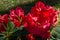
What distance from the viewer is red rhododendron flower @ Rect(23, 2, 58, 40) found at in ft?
3.82

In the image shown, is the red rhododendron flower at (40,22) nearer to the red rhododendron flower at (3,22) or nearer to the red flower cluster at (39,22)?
the red flower cluster at (39,22)

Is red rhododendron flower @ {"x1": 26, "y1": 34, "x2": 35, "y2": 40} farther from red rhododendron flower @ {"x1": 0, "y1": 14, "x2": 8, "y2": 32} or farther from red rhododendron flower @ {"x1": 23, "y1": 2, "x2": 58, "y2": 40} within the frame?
→ red rhododendron flower @ {"x1": 0, "y1": 14, "x2": 8, "y2": 32}

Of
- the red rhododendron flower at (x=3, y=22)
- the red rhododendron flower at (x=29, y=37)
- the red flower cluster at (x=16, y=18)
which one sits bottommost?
the red rhododendron flower at (x=29, y=37)

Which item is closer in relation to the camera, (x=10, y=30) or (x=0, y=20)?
(x=10, y=30)

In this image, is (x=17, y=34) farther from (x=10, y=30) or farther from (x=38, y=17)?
(x=38, y=17)

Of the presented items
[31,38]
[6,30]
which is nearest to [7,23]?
[6,30]

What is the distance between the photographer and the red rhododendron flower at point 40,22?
3.82ft

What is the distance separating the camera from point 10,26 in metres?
1.16

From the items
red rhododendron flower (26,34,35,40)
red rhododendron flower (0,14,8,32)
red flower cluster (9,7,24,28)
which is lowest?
red rhododendron flower (26,34,35,40)

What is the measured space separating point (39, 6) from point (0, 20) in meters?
0.24

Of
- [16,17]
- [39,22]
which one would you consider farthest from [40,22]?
[16,17]

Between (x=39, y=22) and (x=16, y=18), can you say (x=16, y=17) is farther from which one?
(x=39, y=22)

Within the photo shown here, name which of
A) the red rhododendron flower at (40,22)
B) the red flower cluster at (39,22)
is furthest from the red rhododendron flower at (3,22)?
the red rhododendron flower at (40,22)

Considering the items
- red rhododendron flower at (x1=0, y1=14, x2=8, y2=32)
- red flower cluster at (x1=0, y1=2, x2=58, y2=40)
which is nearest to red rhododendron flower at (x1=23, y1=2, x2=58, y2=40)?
red flower cluster at (x1=0, y1=2, x2=58, y2=40)
